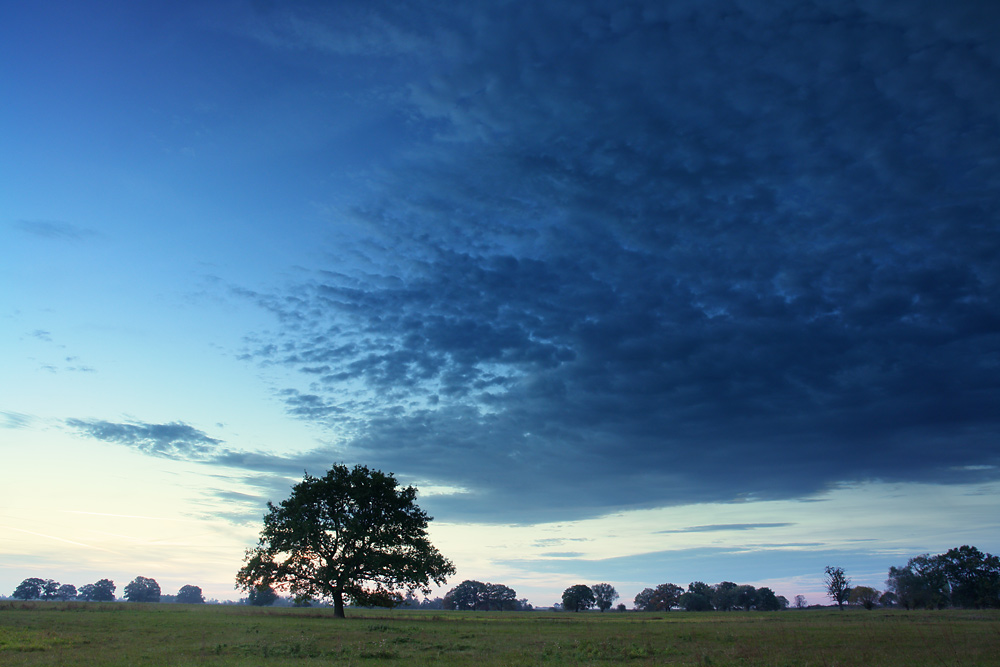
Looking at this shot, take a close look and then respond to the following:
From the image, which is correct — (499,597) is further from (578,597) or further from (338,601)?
(338,601)

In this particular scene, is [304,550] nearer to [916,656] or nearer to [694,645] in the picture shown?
[694,645]

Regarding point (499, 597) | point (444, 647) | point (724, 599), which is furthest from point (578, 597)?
point (444, 647)

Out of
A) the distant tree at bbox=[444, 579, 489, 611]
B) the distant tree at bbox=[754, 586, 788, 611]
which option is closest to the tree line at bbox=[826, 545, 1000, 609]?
the distant tree at bbox=[754, 586, 788, 611]

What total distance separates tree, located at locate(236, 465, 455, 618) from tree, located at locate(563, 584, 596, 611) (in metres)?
137

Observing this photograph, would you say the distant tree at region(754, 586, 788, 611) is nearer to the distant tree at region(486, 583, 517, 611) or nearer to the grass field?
the distant tree at region(486, 583, 517, 611)

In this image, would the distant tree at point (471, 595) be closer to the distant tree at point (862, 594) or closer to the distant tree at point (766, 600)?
the distant tree at point (766, 600)

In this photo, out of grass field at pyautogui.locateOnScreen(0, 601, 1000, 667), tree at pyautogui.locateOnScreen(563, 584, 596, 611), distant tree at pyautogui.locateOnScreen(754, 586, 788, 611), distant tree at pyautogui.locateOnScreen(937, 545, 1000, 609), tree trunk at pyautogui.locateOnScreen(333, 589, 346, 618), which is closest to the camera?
grass field at pyautogui.locateOnScreen(0, 601, 1000, 667)

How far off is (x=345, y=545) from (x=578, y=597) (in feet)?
477

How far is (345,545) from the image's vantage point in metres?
56.7

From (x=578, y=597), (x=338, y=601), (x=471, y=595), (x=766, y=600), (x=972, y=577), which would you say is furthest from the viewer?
(x=471, y=595)

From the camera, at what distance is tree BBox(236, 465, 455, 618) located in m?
55.9

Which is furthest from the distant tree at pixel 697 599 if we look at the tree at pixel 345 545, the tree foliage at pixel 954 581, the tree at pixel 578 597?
the tree at pixel 345 545

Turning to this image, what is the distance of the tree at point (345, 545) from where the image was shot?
55.9m

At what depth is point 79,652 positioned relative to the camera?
2361cm
